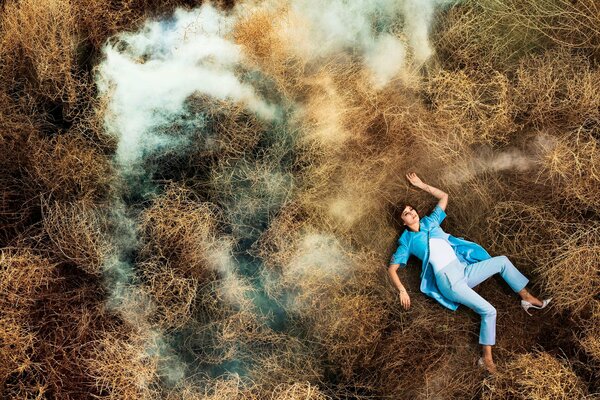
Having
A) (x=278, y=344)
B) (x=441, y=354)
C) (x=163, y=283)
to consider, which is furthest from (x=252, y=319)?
(x=441, y=354)

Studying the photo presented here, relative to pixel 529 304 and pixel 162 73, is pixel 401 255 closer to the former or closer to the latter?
pixel 529 304

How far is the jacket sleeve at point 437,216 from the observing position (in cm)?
393

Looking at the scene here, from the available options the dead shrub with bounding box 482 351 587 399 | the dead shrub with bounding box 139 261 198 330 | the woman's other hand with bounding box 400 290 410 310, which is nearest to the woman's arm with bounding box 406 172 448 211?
the woman's other hand with bounding box 400 290 410 310

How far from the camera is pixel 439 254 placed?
388cm

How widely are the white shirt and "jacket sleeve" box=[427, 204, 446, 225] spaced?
0.16 m

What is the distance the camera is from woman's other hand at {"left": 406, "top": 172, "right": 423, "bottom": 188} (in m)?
4.14

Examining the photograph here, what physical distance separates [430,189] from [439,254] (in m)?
0.60

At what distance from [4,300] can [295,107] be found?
115 inches

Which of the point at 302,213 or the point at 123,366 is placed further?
the point at 302,213

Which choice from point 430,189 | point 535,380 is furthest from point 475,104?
point 535,380

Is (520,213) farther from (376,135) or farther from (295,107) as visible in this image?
(295,107)

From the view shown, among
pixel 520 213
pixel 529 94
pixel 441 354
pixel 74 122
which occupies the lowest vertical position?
pixel 441 354

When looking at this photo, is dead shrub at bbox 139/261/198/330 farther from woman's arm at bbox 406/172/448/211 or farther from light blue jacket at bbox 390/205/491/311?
woman's arm at bbox 406/172/448/211

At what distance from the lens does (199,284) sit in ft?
12.9
